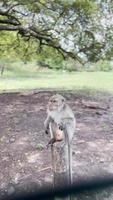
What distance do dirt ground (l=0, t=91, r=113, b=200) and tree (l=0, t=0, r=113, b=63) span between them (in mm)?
2053

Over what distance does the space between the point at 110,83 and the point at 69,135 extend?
8353 mm

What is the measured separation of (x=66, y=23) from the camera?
8727 millimetres

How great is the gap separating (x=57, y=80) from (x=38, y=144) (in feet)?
24.2

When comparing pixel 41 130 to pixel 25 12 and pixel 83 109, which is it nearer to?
pixel 83 109

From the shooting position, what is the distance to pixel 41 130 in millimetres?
5082

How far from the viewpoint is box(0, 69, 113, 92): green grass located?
10.1 m

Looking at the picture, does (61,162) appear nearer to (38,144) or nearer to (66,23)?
(38,144)

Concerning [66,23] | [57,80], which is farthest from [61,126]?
[57,80]

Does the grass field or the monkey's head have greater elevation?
the monkey's head

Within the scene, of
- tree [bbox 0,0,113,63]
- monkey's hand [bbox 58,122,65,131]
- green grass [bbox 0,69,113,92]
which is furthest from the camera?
green grass [bbox 0,69,113,92]

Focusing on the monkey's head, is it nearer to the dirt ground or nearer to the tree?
the dirt ground

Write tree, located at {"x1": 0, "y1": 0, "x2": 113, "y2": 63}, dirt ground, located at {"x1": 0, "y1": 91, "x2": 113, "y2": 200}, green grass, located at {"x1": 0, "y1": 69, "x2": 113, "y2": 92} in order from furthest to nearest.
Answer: green grass, located at {"x1": 0, "y1": 69, "x2": 113, "y2": 92} → tree, located at {"x1": 0, "y1": 0, "x2": 113, "y2": 63} → dirt ground, located at {"x1": 0, "y1": 91, "x2": 113, "y2": 200}

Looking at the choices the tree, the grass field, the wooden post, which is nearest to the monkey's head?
the wooden post

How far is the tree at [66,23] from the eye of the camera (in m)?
8.37
